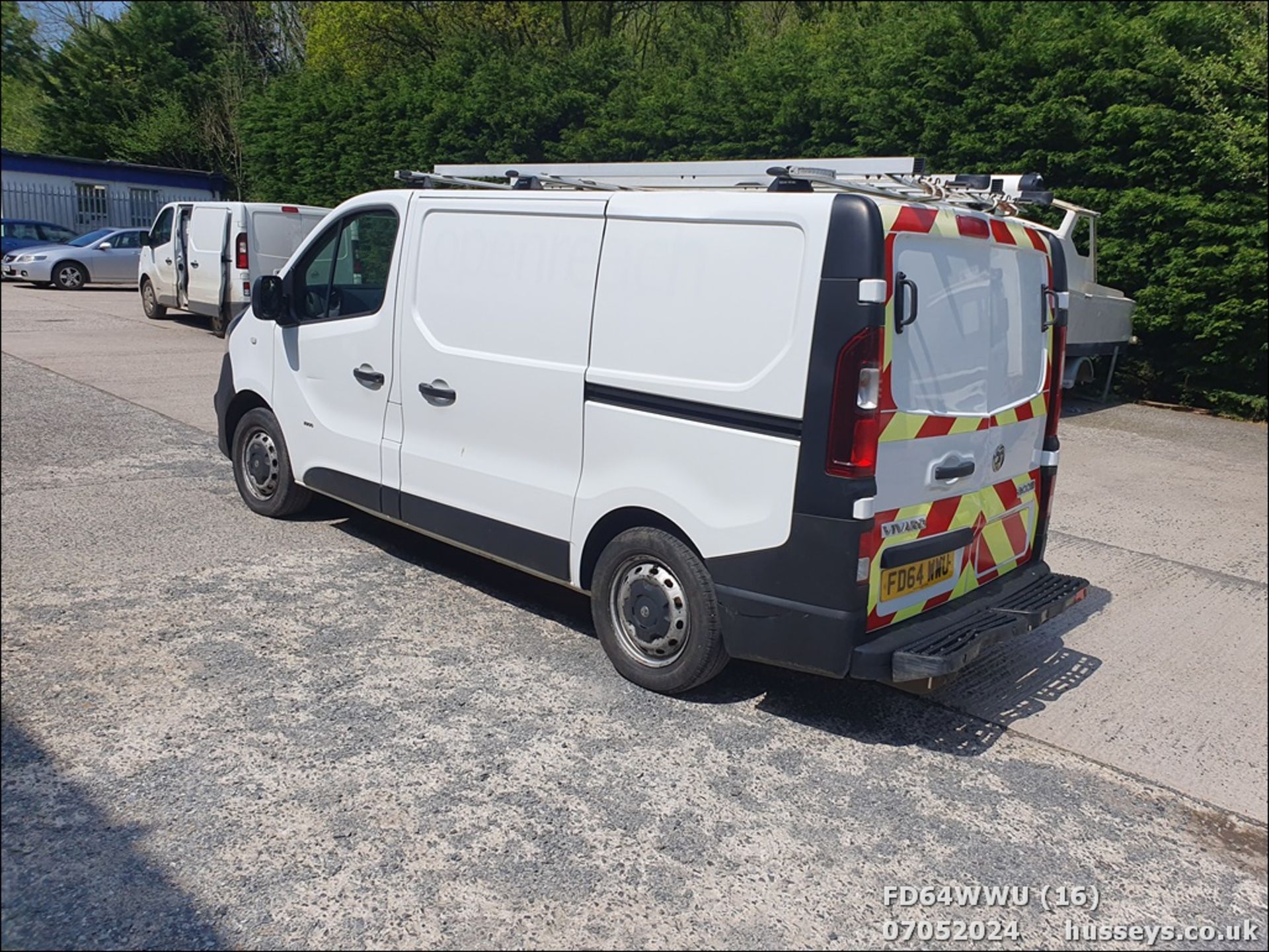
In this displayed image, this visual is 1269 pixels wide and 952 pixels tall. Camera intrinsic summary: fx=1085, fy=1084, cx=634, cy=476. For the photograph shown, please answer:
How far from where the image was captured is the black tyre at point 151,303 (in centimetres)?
1780

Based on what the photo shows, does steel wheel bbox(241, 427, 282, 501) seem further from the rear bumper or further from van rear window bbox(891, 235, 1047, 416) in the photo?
van rear window bbox(891, 235, 1047, 416)

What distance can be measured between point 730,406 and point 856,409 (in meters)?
0.49

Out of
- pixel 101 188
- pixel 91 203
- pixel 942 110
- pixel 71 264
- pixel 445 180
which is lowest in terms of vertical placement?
pixel 71 264

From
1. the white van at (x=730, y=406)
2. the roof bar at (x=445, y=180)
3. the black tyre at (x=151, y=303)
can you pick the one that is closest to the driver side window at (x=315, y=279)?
the white van at (x=730, y=406)

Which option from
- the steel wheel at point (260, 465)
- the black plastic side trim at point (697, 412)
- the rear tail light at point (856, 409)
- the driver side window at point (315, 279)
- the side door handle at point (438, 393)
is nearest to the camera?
the rear tail light at point (856, 409)

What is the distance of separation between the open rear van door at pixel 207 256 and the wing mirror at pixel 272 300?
9953 millimetres

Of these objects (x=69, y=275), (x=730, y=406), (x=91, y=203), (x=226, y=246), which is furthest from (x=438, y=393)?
(x=69, y=275)

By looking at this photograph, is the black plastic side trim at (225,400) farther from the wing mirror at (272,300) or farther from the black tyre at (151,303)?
the black tyre at (151,303)

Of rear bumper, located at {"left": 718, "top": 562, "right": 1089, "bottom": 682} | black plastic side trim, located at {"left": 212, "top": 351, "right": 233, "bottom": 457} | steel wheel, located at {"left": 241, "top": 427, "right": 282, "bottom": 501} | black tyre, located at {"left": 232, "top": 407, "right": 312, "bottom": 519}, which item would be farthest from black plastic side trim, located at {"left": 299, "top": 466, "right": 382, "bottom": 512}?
rear bumper, located at {"left": 718, "top": 562, "right": 1089, "bottom": 682}

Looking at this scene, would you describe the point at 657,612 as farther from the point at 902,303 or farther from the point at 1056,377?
the point at 1056,377

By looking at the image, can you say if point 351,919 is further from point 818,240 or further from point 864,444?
point 818,240

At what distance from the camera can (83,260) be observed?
22.1m

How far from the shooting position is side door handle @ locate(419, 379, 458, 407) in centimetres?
513

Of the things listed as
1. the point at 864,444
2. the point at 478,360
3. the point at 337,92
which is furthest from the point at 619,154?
the point at 864,444
